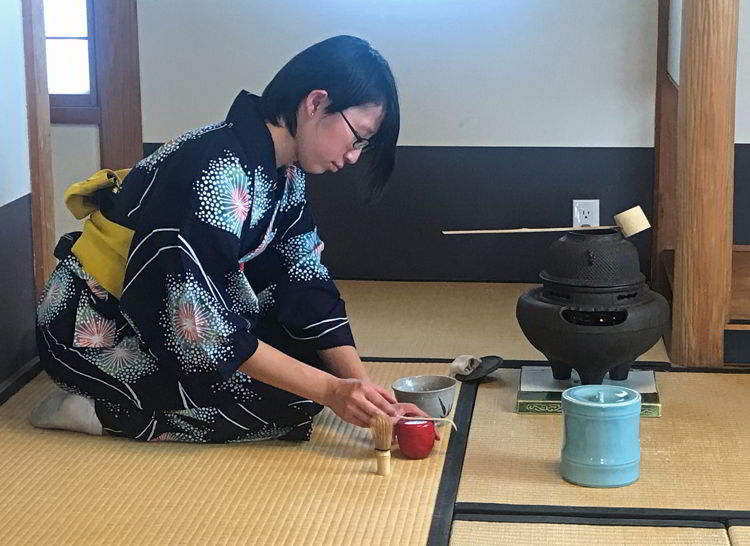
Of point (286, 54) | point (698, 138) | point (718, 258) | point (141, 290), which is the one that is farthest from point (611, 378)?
point (286, 54)

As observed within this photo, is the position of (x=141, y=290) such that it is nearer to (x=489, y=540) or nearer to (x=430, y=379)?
(x=430, y=379)

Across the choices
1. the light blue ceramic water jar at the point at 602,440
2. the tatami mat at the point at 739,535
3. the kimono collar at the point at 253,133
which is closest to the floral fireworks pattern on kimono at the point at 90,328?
the kimono collar at the point at 253,133

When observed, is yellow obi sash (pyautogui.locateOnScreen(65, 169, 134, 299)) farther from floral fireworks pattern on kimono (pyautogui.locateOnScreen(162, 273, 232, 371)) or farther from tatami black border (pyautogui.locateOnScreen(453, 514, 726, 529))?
tatami black border (pyautogui.locateOnScreen(453, 514, 726, 529))

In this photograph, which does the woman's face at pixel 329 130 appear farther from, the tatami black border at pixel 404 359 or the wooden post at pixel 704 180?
the wooden post at pixel 704 180

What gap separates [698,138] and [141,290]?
5.18ft

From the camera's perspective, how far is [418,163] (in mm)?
4242

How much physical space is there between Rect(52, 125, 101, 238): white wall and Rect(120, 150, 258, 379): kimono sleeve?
213cm

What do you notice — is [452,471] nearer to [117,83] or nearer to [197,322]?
[197,322]

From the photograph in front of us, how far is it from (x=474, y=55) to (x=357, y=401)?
6.91ft

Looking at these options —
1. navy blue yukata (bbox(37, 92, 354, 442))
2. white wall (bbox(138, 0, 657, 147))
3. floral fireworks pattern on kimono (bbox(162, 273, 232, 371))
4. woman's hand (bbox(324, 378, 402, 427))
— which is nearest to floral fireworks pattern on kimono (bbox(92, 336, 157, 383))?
navy blue yukata (bbox(37, 92, 354, 442))

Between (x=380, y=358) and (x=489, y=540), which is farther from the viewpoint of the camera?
(x=380, y=358)

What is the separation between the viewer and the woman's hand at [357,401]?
235cm

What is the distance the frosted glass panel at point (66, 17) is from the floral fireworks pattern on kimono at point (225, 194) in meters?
2.29

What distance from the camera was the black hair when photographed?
7.68ft
